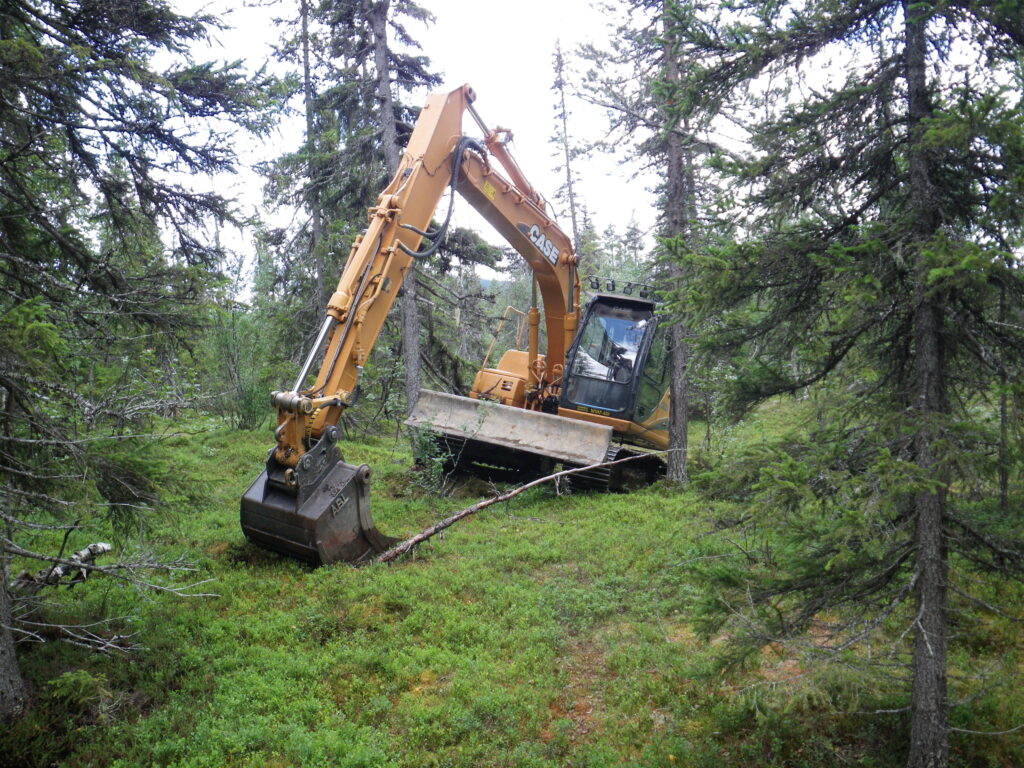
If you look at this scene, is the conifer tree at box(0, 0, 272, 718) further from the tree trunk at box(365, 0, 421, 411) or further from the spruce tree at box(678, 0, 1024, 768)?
the tree trunk at box(365, 0, 421, 411)

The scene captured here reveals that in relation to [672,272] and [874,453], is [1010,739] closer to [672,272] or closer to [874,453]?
[874,453]

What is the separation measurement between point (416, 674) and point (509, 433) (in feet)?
16.0

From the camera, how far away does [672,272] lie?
10625 millimetres

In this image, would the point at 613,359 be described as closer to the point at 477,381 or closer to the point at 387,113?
the point at 477,381

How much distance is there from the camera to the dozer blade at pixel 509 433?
927cm

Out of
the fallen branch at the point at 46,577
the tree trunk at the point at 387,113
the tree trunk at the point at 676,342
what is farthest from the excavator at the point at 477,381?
the tree trunk at the point at 387,113

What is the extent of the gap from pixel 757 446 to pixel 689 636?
250cm

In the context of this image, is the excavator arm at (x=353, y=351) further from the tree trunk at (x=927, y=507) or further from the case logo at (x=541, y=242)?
the tree trunk at (x=927, y=507)

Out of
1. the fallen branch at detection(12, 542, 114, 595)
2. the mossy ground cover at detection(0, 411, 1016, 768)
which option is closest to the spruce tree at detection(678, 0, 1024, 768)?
the mossy ground cover at detection(0, 411, 1016, 768)

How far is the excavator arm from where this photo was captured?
6273 millimetres

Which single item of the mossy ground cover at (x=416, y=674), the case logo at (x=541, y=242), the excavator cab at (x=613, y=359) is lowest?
the mossy ground cover at (x=416, y=674)

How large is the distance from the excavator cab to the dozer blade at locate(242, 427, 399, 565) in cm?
481

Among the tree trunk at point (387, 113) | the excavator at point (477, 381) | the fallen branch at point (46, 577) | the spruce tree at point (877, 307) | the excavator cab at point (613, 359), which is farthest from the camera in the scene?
the tree trunk at point (387, 113)

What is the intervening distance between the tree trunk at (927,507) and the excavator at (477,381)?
477cm
